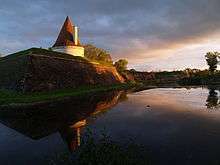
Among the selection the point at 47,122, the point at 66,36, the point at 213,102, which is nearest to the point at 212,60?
the point at 66,36

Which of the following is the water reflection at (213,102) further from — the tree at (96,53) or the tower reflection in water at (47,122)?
the tree at (96,53)

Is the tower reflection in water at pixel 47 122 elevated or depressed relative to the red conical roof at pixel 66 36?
depressed

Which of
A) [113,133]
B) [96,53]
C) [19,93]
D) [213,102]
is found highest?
[96,53]

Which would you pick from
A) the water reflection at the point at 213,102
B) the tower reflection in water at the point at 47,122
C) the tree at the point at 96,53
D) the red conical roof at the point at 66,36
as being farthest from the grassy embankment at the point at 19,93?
the tree at the point at 96,53

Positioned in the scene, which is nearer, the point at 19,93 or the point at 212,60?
the point at 19,93

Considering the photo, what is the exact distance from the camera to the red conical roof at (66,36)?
2098 inches

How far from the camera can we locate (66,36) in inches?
2110

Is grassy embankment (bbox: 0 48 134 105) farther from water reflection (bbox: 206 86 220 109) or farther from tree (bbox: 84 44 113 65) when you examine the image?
tree (bbox: 84 44 113 65)

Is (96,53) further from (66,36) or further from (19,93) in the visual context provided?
(19,93)

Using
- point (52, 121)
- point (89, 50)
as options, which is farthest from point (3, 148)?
point (89, 50)

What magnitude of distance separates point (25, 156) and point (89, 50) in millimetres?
85815

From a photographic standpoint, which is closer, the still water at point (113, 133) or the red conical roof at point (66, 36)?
the still water at point (113, 133)

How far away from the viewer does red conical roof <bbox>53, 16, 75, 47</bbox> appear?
53.3 meters

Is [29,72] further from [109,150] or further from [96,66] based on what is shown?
[109,150]
